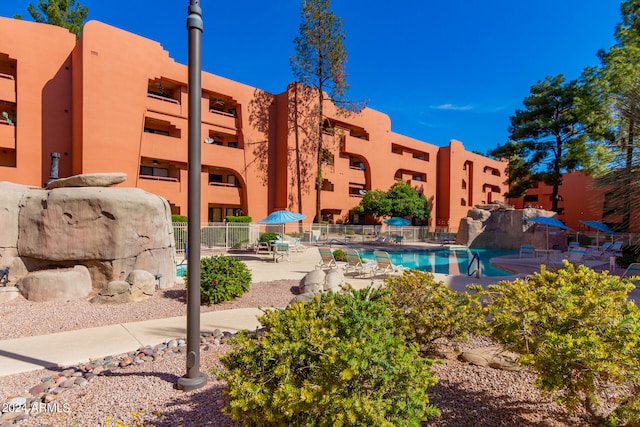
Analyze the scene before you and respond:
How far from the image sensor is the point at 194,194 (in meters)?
3.57

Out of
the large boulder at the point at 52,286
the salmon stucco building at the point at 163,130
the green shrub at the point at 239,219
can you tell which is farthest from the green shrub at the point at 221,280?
the green shrub at the point at 239,219

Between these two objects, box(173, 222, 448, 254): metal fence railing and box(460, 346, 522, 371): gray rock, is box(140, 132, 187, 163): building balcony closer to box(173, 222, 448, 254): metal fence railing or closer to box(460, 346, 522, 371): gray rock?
box(173, 222, 448, 254): metal fence railing

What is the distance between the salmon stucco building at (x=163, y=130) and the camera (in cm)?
1967

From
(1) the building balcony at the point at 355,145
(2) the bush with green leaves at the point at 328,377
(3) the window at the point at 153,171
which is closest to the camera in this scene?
(2) the bush with green leaves at the point at 328,377

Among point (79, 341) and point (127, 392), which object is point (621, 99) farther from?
point (79, 341)

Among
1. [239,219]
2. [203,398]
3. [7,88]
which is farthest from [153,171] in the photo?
[203,398]

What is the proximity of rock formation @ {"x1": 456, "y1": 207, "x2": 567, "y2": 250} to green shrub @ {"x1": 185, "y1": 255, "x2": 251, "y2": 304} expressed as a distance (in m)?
22.4

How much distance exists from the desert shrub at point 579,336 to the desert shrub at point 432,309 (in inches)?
28.0

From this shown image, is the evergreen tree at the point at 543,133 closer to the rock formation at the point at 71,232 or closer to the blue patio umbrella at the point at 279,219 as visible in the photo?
the blue patio umbrella at the point at 279,219

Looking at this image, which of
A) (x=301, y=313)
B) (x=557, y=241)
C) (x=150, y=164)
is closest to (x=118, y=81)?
(x=150, y=164)

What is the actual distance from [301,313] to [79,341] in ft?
14.0

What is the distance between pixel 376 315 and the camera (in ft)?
8.78

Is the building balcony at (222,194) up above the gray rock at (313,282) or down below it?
above

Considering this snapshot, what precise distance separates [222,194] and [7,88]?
44.9 feet
